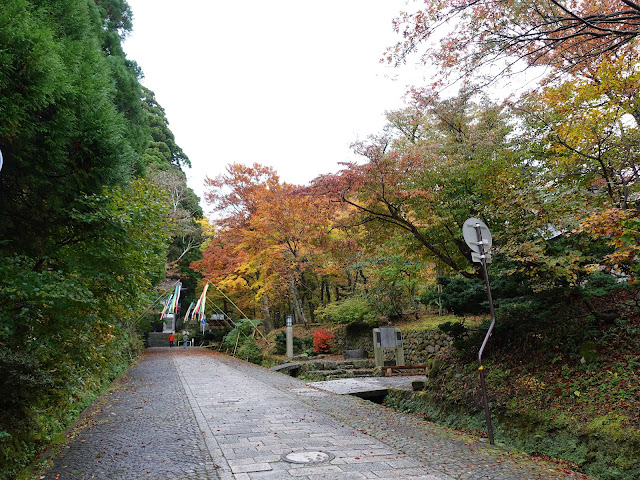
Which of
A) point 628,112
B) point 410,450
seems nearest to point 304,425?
point 410,450

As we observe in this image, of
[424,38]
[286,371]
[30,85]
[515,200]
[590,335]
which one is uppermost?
[424,38]

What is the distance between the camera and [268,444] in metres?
5.25

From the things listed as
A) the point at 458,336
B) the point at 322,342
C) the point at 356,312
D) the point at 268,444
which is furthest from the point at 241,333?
the point at 268,444

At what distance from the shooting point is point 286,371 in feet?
48.0

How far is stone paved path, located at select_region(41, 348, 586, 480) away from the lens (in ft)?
13.7

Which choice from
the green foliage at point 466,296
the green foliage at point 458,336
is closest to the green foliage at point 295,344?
the green foliage at point 466,296

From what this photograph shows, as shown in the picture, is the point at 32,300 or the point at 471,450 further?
the point at 471,450

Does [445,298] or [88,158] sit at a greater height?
[88,158]

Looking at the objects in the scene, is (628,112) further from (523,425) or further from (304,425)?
(304,425)

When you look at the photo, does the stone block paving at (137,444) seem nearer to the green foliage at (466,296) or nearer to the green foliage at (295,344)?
the green foliage at (466,296)

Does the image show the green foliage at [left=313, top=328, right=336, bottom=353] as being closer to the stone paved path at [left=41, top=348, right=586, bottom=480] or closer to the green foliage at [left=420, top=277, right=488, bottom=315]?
the stone paved path at [left=41, top=348, right=586, bottom=480]

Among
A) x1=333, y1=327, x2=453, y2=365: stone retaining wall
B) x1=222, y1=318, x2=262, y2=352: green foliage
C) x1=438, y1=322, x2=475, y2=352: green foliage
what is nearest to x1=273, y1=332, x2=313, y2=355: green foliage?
x1=333, y1=327, x2=453, y2=365: stone retaining wall

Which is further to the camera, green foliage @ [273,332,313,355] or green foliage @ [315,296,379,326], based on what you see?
green foliage @ [273,332,313,355]

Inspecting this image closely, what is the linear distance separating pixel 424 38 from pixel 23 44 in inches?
167
